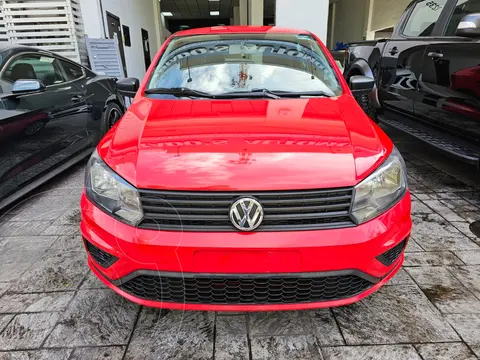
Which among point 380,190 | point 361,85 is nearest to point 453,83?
point 361,85

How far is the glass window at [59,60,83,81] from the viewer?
4.16 metres

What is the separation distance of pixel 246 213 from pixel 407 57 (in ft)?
11.9

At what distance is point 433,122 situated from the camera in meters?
3.77

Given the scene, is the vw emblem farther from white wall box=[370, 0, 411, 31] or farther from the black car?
white wall box=[370, 0, 411, 31]

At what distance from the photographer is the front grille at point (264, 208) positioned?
5.02 feet

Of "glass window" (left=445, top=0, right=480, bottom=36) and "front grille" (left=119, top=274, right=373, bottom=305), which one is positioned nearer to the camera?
"front grille" (left=119, top=274, right=373, bottom=305)

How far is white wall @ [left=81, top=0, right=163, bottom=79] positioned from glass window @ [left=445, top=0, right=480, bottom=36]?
19.8ft

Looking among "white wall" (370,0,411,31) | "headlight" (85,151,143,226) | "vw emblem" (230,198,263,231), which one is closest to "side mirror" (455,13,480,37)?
"vw emblem" (230,198,263,231)

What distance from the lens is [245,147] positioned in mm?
1667

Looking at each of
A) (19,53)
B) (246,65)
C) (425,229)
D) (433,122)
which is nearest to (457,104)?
(433,122)

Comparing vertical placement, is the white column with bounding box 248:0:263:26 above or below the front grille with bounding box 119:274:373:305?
above

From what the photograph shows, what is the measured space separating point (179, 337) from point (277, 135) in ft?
3.79

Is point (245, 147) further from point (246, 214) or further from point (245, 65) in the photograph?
point (245, 65)

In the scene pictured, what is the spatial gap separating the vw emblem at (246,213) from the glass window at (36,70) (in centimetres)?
283
